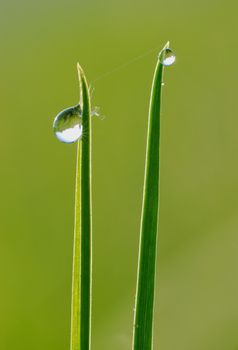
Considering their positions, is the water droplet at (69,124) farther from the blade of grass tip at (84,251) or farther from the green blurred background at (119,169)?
the green blurred background at (119,169)

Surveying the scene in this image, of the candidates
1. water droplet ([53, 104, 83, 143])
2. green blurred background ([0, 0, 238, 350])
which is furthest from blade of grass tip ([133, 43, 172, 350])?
green blurred background ([0, 0, 238, 350])

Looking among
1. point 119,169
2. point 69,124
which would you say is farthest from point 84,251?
point 119,169

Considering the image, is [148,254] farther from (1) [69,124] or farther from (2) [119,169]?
(2) [119,169]

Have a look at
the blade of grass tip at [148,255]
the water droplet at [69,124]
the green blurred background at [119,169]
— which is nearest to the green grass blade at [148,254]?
the blade of grass tip at [148,255]

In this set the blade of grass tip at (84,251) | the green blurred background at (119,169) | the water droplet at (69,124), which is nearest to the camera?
the blade of grass tip at (84,251)

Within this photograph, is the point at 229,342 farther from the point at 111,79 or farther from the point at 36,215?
the point at 111,79

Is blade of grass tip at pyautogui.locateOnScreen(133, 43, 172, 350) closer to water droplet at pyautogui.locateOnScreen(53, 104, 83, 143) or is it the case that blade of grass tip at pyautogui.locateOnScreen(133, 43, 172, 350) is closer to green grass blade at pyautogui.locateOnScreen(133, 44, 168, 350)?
green grass blade at pyautogui.locateOnScreen(133, 44, 168, 350)
